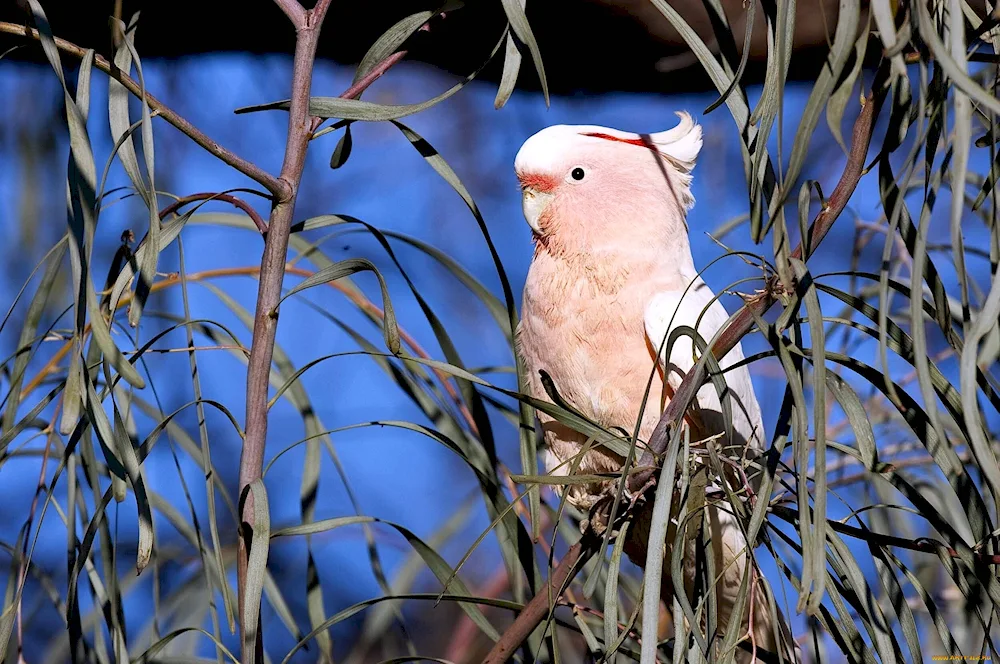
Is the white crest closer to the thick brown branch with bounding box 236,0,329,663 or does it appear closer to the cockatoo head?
the cockatoo head

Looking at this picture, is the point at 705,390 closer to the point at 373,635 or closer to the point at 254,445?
the point at 373,635

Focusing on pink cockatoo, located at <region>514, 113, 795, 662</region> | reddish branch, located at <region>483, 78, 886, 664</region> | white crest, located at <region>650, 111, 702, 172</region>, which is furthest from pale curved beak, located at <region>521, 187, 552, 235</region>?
reddish branch, located at <region>483, 78, 886, 664</region>

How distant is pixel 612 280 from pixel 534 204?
131 millimetres

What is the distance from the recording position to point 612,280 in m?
0.96

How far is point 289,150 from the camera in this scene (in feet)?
1.88

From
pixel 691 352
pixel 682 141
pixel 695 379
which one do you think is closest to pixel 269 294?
pixel 695 379

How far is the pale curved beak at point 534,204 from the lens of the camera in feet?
3.32

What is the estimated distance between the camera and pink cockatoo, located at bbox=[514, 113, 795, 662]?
3.13 feet

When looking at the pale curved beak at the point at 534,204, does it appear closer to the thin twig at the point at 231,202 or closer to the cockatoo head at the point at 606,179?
the cockatoo head at the point at 606,179

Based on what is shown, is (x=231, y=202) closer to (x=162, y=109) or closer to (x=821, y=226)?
(x=162, y=109)

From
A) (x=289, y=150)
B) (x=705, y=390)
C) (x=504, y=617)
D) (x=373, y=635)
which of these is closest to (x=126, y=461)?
(x=289, y=150)

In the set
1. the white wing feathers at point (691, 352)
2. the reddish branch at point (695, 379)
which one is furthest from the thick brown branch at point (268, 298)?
the white wing feathers at point (691, 352)

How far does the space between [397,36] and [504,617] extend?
174cm

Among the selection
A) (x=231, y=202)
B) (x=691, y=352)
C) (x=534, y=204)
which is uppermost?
(x=231, y=202)
